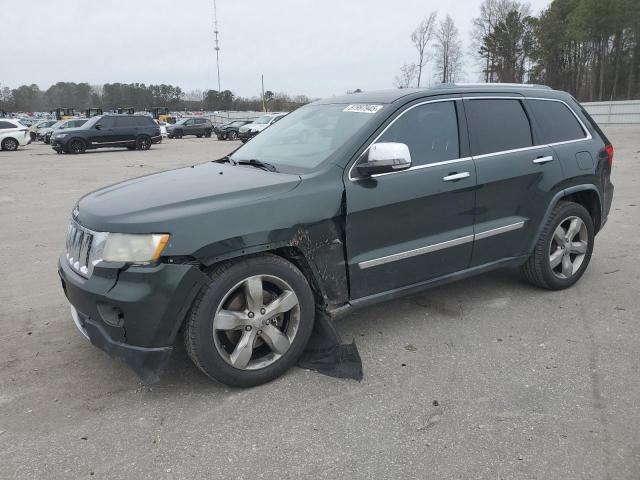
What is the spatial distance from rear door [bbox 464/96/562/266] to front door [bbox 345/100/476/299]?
13 centimetres

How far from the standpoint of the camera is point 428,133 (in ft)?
12.5

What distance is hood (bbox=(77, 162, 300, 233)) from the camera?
2879 mm

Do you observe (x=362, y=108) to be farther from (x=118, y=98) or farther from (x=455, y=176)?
(x=118, y=98)

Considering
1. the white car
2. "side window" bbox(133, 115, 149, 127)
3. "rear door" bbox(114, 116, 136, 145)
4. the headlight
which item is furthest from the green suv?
the white car

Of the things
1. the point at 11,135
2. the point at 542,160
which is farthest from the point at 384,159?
the point at 11,135

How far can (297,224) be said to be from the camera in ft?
10.3

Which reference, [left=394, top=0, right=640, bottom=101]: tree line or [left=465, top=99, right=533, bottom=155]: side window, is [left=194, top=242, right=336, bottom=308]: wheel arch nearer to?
[left=465, top=99, right=533, bottom=155]: side window

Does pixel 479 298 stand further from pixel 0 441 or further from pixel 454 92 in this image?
pixel 0 441

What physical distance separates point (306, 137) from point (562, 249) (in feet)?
8.02

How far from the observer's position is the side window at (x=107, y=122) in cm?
2436

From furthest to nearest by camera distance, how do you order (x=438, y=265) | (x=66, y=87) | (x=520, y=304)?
(x=66, y=87), (x=520, y=304), (x=438, y=265)

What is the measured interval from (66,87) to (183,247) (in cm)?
11976

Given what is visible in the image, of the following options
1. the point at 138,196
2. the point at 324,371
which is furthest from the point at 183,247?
the point at 324,371

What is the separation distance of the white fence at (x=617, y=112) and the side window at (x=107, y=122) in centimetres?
3414
